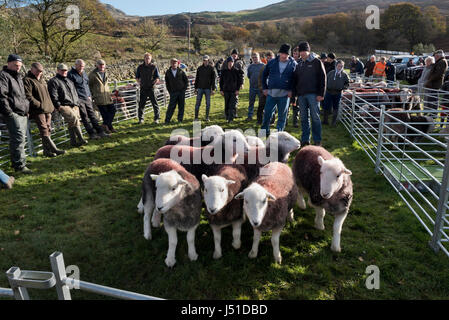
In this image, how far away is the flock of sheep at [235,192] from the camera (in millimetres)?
3250

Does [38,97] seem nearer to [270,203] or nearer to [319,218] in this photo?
[270,203]

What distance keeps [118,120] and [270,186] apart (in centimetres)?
812

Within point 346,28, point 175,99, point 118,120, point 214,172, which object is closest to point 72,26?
point 118,120

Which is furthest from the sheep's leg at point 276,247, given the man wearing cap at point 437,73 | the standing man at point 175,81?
the man wearing cap at point 437,73

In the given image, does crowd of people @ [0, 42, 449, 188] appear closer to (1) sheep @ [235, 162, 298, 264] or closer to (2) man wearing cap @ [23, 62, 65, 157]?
(2) man wearing cap @ [23, 62, 65, 157]

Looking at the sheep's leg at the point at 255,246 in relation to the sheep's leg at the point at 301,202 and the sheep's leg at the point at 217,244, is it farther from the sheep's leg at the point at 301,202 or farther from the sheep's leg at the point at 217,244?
the sheep's leg at the point at 301,202

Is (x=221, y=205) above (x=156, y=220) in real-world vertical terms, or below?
above

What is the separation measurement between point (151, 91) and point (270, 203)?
23.5 feet

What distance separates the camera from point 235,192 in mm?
3682

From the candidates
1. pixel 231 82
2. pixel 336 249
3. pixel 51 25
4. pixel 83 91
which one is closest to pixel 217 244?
pixel 336 249

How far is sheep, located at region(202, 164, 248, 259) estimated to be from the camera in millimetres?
3227

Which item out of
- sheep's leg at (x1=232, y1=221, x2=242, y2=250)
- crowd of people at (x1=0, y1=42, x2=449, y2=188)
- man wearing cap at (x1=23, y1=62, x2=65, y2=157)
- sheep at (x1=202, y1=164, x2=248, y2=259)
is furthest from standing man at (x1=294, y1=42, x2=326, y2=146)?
man wearing cap at (x1=23, y1=62, x2=65, y2=157)

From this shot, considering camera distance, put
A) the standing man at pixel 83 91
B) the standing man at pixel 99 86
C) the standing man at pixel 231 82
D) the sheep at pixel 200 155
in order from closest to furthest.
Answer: the sheep at pixel 200 155 < the standing man at pixel 83 91 < the standing man at pixel 99 86 < the standing man at pixel 231 82
